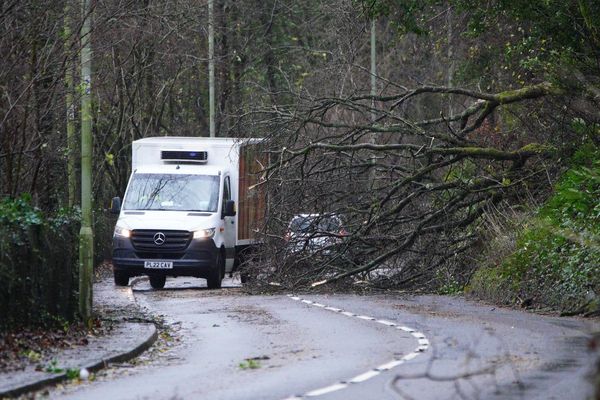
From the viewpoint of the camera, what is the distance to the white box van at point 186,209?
93.9 ft

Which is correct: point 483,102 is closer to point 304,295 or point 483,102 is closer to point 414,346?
point 304,295

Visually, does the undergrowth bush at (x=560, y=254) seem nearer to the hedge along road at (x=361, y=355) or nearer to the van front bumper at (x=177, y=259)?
the hedge along road at (x=361, y=355)

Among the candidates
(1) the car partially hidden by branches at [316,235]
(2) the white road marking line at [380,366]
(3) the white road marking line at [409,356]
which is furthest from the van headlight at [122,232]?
(3) the white road marking line at [409,356]

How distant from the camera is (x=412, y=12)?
87.2 ft

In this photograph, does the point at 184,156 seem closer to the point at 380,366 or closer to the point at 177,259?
the point at 177,259

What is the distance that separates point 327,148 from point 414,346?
448 inches

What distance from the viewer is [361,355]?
539 inches

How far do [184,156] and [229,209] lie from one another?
6.37ft

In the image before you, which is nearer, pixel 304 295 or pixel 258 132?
pixel 304 295

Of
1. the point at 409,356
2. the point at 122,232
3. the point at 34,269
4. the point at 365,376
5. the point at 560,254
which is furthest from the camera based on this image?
the point at 122,232

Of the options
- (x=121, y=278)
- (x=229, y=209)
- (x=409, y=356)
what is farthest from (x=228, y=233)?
(x=409, y=356)

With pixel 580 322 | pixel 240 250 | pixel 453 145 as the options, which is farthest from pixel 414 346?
pixel 240 250

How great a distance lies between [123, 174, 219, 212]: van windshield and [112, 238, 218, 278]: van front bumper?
1.07m

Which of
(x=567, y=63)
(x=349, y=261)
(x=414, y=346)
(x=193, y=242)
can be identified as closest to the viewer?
(x=414, y=346)
